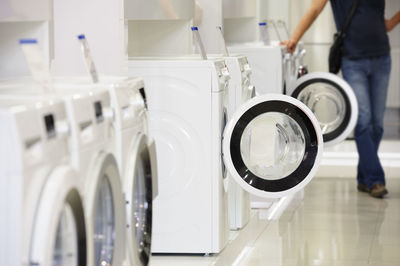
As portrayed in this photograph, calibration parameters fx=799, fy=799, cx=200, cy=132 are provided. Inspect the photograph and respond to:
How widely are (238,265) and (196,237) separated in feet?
0.86

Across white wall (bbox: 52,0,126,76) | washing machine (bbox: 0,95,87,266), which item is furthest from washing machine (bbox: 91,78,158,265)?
washing machine (bbox: 0,95,87,266)

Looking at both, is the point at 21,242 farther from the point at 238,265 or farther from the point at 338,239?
the point at 338,239

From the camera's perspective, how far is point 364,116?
5363mm

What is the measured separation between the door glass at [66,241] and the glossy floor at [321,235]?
1.75 metres

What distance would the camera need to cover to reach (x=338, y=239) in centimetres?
426

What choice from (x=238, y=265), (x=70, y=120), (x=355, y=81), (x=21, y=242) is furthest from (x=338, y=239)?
(x=21, y=242)

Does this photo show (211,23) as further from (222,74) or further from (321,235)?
(321,235)

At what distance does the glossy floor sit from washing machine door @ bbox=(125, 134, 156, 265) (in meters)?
0.92

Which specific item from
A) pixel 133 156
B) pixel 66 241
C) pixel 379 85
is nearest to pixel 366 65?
pixel 379 85

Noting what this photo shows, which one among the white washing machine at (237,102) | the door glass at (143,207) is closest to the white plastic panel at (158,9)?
the white washing machine at (237,102)

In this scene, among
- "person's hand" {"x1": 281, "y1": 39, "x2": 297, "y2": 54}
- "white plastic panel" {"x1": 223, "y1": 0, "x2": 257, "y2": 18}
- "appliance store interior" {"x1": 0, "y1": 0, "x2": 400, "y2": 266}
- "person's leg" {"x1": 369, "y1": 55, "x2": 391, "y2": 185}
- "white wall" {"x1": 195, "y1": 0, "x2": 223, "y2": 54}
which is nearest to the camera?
"appliance store interior" {"x1": 0, "y1": 0, "x2": 400, "y2": 266}

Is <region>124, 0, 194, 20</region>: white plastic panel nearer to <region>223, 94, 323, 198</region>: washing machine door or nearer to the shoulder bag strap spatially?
<region>223, 94, 323, 198</region>: washing machine door

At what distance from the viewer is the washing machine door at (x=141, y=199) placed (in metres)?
2.57

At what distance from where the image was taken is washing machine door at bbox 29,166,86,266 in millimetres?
1724
